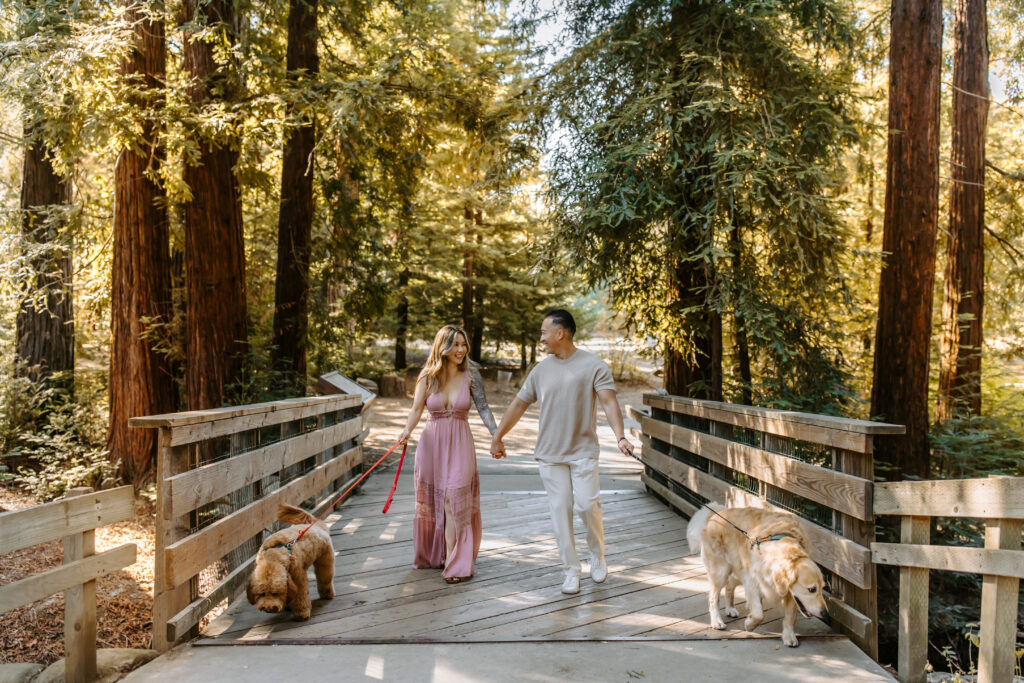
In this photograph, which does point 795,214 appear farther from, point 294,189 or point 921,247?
point 294,189

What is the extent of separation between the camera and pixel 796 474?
481cm

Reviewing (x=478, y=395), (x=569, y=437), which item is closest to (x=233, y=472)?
(x=478, y=395)

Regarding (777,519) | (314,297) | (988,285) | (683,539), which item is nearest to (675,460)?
(683,539)

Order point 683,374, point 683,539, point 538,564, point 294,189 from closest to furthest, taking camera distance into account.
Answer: point 538,564, point 683,539, point 683,374, point 294,189

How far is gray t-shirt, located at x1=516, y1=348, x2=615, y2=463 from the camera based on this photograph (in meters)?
5.12

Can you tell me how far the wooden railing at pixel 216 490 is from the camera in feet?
12.8

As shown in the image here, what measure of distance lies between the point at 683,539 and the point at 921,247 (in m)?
4.06

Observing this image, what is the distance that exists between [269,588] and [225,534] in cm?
59

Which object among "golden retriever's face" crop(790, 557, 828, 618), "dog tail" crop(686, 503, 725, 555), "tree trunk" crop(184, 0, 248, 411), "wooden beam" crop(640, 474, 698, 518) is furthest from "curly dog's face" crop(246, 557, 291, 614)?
"tree trunk" crop(184, 0, 248, 411)

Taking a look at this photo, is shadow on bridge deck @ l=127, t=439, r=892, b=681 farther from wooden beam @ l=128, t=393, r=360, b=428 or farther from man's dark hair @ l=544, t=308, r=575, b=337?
man's dark hair @ l=544, t=308, r=575, b=337

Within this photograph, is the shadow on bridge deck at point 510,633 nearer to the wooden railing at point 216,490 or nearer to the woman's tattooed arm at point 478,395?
the wooden railing at point 216,490

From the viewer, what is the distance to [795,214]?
7.26 meters

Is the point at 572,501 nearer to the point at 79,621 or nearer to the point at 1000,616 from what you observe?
the point at 1000,616

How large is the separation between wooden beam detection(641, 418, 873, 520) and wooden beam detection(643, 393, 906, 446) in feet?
0.58
